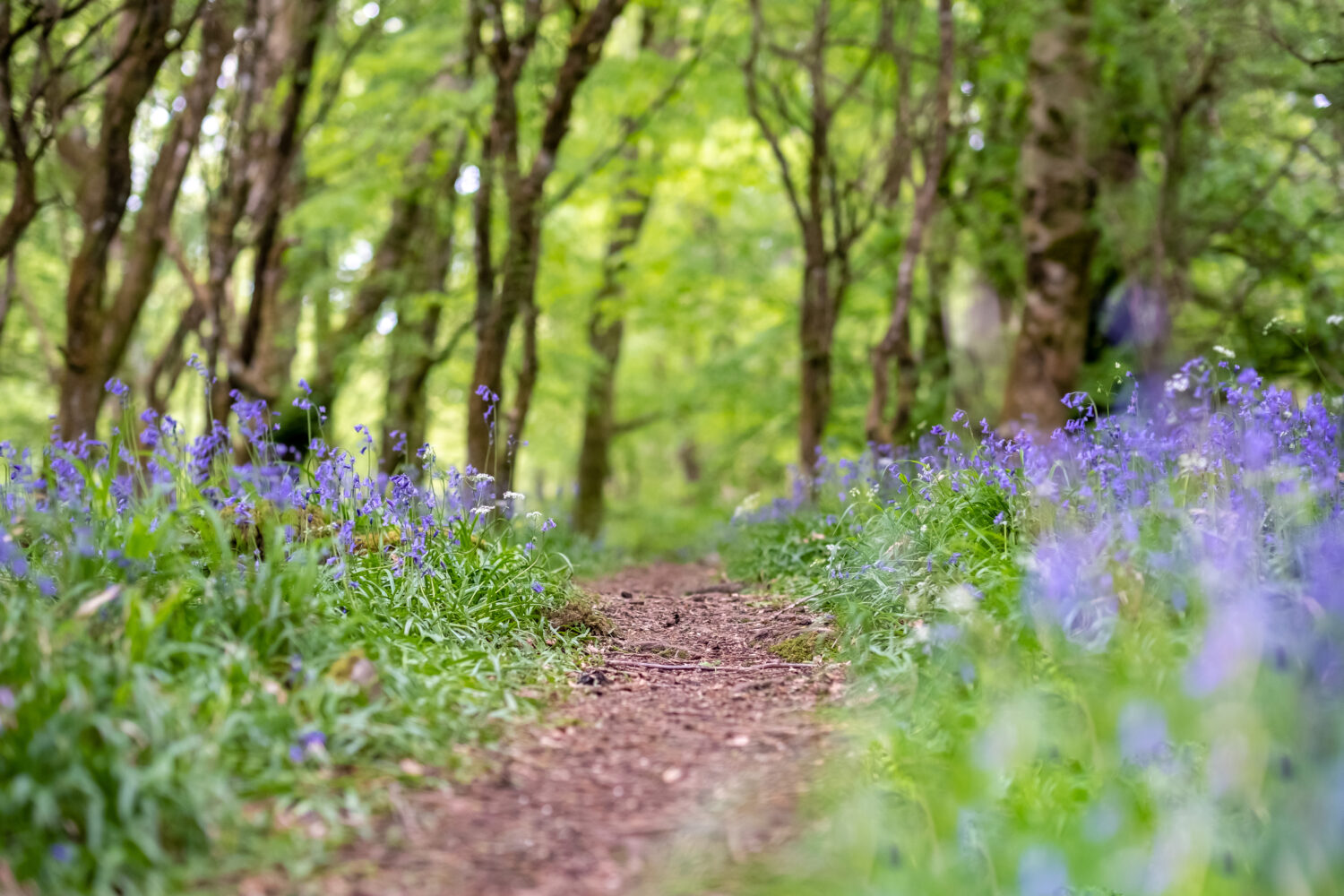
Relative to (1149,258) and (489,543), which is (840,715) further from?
(1149,258)

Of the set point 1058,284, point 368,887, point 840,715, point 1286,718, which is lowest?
point 368,887

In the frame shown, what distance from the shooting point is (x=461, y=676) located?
3281 millimetres

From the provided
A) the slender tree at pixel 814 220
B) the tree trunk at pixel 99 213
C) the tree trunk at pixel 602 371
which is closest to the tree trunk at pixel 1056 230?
the slender tree at pixel 814 220

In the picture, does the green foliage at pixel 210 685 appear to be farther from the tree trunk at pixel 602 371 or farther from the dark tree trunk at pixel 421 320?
the tree trunk at pixel 602 371

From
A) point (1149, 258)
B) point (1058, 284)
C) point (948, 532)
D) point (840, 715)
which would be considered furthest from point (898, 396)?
point (840, 715)

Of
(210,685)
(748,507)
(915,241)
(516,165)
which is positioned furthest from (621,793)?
(915,241)

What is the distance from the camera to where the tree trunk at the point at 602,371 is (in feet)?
39.0

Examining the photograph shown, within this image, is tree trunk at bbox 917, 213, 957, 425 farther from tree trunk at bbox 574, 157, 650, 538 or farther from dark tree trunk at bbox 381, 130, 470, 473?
dark tree trunk at bbox 381, 130, 470, 473

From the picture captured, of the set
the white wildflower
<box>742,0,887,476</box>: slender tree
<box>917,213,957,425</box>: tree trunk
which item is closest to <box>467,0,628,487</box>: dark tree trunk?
<box>742,0,887,476</box>: slender tree

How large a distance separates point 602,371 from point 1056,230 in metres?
6.07

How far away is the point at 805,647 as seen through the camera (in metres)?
4.02

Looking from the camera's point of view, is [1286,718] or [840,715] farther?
[840,715]

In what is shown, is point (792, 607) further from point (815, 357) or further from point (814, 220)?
point (814, 220)

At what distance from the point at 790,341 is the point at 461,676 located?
9.68 metres
